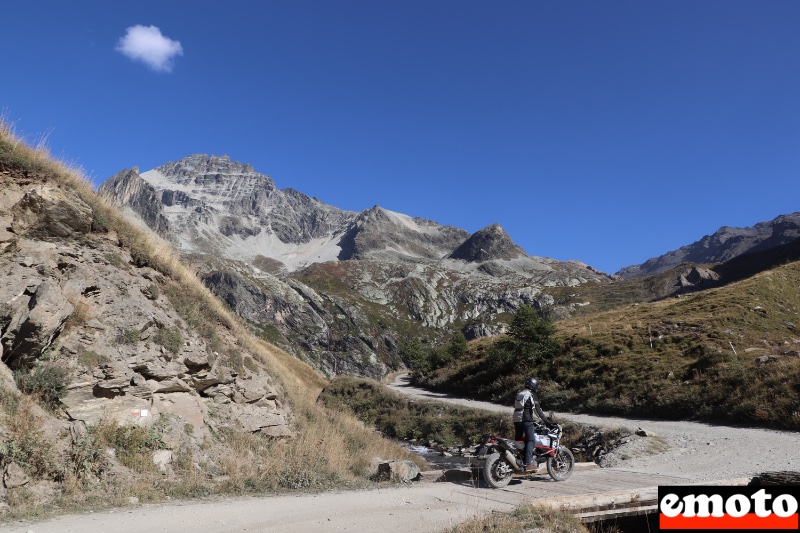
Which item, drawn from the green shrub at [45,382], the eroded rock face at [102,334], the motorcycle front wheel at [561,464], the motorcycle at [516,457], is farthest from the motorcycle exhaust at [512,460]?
the green shrub at [45,382]

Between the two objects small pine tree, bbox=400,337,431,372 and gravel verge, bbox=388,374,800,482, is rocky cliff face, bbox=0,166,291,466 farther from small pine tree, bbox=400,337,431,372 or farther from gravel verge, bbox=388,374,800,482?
small pine tree, bbox=400,337,431,372

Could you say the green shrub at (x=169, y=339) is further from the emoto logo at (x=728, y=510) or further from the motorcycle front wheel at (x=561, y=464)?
the emoto logo at (x=728, y=510)

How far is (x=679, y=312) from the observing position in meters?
38.6

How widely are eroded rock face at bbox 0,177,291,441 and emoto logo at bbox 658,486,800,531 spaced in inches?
392

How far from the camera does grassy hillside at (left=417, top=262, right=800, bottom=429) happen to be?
19.9 metres

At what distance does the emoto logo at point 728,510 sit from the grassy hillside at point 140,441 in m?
6.53

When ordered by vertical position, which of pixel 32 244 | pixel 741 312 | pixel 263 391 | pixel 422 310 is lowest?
pixel 263 391

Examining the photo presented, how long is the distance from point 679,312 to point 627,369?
14.5m

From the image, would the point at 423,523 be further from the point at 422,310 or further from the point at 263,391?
the point at 422,310

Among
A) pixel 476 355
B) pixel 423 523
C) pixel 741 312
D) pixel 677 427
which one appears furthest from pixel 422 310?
pixel 423 523

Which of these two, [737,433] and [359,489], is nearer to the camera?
[359,489]

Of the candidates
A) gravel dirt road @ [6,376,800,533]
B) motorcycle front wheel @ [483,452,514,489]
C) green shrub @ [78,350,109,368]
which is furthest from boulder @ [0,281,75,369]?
motorcycle front wheel @ [483,452,514,489]

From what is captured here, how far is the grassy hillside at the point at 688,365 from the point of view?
19859 mm

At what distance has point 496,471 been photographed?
34.1 ft
